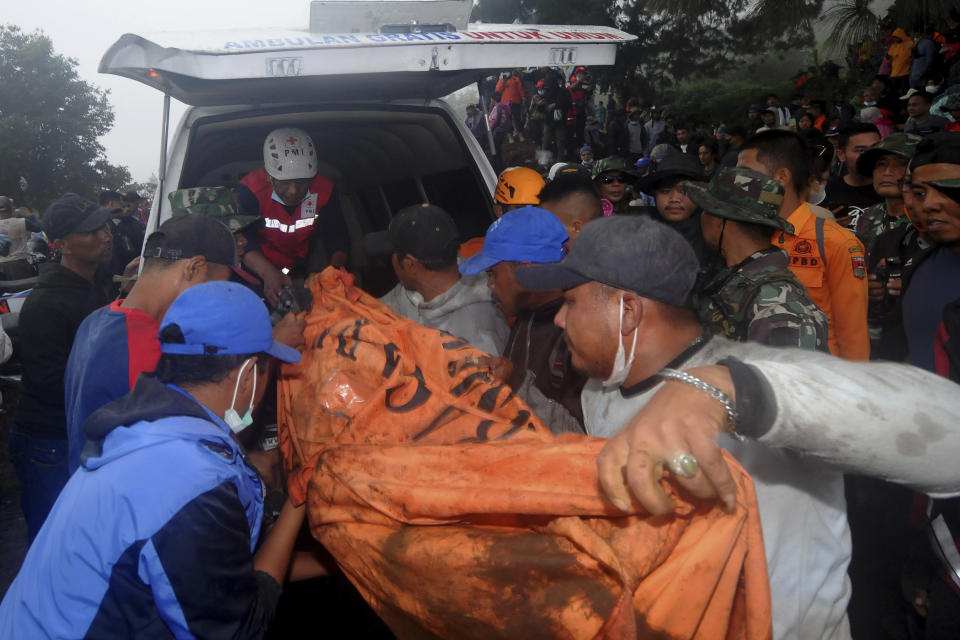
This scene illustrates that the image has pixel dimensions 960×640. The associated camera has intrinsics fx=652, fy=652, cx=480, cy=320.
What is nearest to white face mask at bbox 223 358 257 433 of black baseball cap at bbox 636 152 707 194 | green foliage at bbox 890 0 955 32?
black baseball cap at bbox 636 152 707 194

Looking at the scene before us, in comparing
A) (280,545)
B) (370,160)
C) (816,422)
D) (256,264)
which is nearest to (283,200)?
(256,264)

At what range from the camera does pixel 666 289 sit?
1.60 m

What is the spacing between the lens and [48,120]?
4100 centimetres

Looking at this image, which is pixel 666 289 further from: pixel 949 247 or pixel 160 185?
pixel 160 185

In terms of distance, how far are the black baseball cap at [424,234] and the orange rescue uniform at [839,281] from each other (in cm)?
160

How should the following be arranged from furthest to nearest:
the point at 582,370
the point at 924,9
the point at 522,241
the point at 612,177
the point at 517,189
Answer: the point at 924,9
the point at 612,177
the point at 517,189
the point at 522,241
the point at 582,370

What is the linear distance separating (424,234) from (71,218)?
2292 mm

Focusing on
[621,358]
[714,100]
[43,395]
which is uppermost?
[714,100]

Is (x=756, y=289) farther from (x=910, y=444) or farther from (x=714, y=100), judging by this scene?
(x=714, y=100)

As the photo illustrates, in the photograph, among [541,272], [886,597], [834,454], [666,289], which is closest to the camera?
[834,454]

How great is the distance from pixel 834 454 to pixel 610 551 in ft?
1.35

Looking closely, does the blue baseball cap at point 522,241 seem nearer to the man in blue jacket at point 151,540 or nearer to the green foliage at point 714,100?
the man in blue jacket at point 151,540

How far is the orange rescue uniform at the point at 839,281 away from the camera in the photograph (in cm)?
317

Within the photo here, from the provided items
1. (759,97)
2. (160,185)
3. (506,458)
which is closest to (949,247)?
(506,458)
